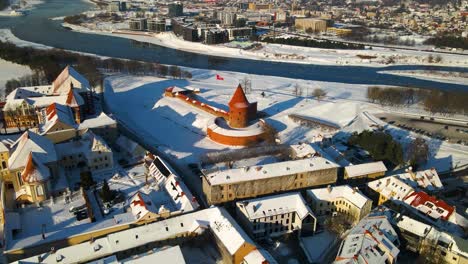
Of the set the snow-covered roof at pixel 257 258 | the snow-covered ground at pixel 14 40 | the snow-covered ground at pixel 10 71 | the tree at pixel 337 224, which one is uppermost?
the snow-covered ground at pixel 14 40

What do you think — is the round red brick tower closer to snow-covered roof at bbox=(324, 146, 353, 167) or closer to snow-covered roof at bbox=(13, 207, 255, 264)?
snow-covered roof at bbox=(324, 146, 353, 167)

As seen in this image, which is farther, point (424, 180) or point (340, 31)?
point (340, 31)

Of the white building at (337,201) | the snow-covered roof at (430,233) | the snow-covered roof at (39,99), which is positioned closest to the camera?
the snow-covered roof at (430,233)

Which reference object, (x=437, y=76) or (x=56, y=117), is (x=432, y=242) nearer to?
(x=56, y=117)

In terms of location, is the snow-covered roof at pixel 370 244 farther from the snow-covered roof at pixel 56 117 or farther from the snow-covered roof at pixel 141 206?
the snow-covered roof at pixel 56 117

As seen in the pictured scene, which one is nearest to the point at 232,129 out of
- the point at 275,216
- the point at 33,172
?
the point at 275,216

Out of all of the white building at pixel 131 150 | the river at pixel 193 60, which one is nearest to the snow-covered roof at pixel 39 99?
the white building at pixel 131 150

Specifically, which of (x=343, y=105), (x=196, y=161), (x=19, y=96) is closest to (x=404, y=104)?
(x=343, y=105)

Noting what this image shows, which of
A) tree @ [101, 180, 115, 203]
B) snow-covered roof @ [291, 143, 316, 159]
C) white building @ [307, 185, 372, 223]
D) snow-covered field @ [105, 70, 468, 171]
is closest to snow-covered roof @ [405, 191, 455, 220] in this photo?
white building @ [307, 185, 372, 223]
